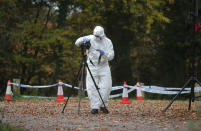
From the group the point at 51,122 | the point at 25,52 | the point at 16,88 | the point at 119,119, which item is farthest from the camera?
the point at 25,52

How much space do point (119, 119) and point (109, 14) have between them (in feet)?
45.3

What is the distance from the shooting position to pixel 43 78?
943 inches

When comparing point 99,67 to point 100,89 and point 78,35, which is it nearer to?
point 100,89

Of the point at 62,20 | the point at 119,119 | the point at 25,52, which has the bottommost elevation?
the point at 119,119

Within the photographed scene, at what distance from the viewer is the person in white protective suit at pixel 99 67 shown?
9.67 metres

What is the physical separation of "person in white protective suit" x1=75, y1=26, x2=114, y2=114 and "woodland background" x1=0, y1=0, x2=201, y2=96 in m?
8.31

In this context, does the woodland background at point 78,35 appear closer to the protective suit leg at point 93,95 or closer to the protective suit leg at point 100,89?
the protective suit leg at point 100,89

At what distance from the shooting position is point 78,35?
63.0 ft

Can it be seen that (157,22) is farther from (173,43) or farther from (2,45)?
(2,45)

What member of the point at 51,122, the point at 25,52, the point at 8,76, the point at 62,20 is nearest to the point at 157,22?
the point at 62,20

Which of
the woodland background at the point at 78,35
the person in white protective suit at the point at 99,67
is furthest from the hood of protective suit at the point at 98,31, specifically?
the woodland background at the point at 78,35

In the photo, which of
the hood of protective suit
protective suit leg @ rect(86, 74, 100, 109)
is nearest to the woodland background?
the hood of protective suit

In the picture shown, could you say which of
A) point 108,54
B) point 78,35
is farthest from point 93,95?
point 78,35

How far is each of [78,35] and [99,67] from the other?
31.3 feet
